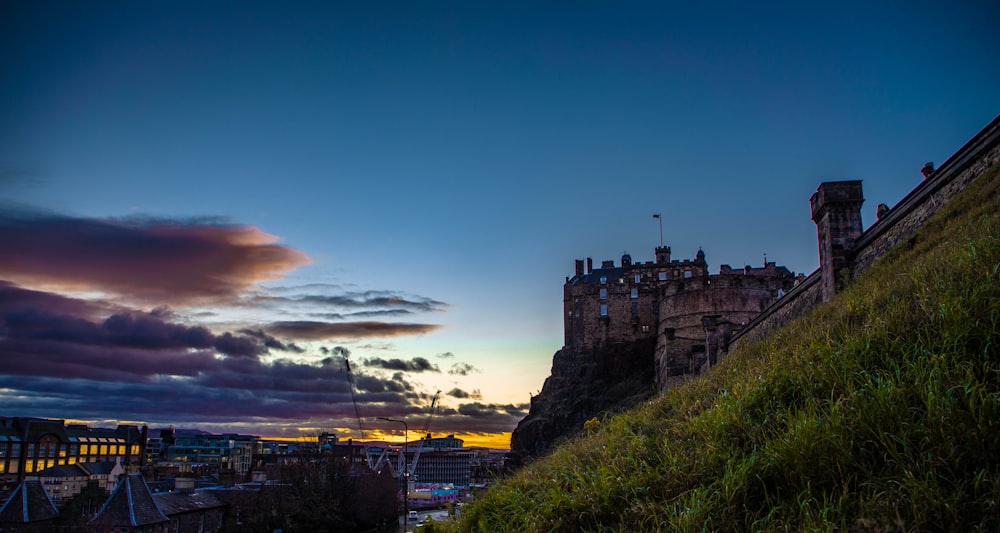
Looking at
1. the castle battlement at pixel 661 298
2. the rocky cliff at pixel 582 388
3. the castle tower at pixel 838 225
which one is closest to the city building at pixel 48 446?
the rocky cliff at pixel 582 388

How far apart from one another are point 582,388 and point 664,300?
13852mm

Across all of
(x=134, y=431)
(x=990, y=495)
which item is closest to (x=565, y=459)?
(x=990, y=495)

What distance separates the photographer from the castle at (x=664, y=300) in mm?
51312

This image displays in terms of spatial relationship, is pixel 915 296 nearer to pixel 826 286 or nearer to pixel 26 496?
pixel 826 286

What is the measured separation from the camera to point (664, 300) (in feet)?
194

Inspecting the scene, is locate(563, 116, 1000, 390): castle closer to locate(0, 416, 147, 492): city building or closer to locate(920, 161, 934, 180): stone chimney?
locate(920, 161, 934, 180): stone chimney

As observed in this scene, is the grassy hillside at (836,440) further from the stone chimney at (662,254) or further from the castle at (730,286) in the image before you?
the stone chimney at (662,254)

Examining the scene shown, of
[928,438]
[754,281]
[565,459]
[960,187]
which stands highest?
[754,281]

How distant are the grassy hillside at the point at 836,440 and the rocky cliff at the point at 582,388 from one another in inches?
2040

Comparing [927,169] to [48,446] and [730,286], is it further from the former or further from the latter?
[48,446]

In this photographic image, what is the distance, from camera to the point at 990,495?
4746 mm

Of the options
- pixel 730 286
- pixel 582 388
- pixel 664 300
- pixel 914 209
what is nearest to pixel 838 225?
pixel 914 209

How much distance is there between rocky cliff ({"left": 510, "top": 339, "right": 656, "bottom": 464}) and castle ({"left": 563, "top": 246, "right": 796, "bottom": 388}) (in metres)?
1.36

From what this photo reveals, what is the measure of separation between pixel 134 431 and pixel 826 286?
116823 millimetres
